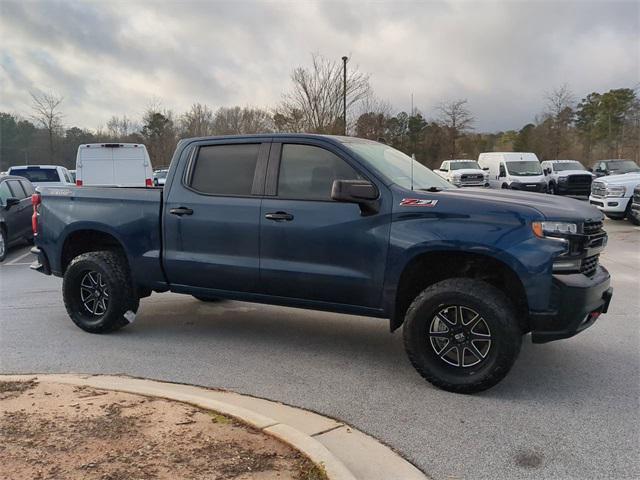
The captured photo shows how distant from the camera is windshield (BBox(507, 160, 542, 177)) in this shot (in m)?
25.7

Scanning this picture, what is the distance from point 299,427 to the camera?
357cm

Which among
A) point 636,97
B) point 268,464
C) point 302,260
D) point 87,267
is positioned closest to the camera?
point 268,464

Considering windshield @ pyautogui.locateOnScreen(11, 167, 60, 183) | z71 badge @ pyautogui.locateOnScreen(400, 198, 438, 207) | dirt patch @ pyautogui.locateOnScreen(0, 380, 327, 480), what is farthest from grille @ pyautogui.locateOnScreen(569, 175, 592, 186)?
dirt patch @ pyautogui.locateOnScreen(0, 380, 327, 480)

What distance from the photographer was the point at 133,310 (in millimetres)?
5664

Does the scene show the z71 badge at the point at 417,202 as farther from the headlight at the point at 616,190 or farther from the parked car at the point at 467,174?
the parked car at the point at 467,174

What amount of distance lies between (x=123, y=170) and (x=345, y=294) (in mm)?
10756

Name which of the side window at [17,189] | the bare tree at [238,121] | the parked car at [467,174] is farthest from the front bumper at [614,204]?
the bare tree at [238,121]

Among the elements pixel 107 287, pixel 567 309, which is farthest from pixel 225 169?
pixel 567 309

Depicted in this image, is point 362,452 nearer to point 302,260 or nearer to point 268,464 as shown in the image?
point 268,464

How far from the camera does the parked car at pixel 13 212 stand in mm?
10715

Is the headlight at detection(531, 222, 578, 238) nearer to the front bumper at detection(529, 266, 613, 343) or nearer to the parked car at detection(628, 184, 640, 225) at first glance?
the front bumper at detection(529, 266, 613, 343)

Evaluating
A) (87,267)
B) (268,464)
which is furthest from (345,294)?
(87,267)

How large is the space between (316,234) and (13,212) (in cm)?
898

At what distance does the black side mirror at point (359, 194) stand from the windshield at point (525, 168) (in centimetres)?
2304
